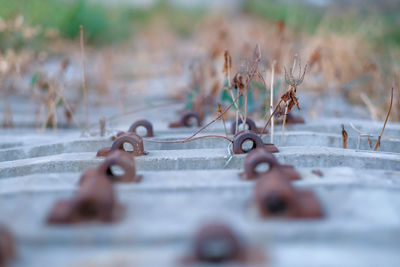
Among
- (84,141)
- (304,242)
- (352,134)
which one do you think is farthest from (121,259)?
(352,134)

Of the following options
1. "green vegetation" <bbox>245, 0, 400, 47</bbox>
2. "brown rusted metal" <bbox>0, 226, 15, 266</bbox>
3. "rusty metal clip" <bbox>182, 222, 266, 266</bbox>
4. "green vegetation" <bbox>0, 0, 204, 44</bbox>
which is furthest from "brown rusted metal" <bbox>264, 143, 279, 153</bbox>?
"green vegetation" <bbox>0, 0, 204, 44</bbox>

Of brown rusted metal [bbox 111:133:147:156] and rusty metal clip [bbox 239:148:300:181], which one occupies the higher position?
brown rusted metal [bbox 111:133:147:156]

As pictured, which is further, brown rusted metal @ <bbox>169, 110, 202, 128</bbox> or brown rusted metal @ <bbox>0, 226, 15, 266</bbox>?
brown rusted metal @ <bbox>169, 110, 202, 128</bbox>

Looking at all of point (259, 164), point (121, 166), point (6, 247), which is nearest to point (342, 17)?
point (259, 164)

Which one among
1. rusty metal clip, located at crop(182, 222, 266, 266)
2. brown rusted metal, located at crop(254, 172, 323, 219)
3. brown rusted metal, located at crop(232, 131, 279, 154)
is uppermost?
brown rusted metal, located at crop(232, 131, 279, 154)

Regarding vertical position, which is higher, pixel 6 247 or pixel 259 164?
pixel 259 164

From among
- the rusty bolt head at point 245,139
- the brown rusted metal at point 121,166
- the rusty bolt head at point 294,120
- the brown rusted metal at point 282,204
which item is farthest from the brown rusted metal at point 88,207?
the rusty bolt head at point 294,120

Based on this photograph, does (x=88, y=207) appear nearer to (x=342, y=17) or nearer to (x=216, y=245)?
(x=216, y=245)

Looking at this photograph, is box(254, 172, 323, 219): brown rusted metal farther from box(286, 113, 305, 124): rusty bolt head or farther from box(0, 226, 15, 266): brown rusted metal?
box(286, 113, 305, 124): rusty bolt head
